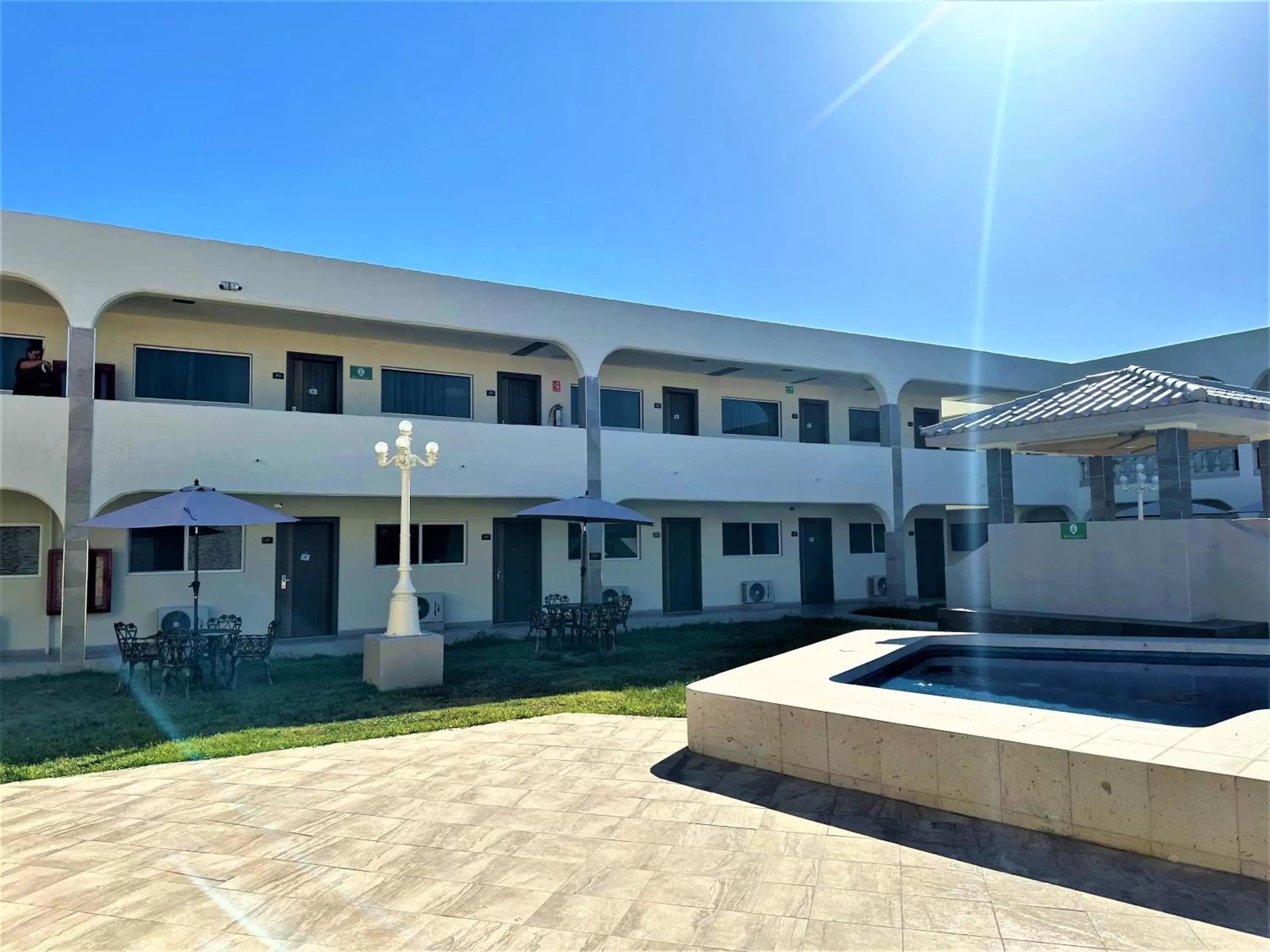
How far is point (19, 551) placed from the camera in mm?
12023

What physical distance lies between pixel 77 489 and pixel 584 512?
272 inches

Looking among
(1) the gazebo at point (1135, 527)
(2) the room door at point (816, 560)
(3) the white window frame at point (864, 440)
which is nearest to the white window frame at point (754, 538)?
(2) the room door at point (816, 560)

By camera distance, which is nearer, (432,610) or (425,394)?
(432,610)

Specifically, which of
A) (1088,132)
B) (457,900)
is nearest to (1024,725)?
(457,900)

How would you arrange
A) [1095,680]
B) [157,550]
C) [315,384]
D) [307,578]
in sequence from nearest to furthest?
[1095,680] → [157,550] → [307,578] → [315,384]

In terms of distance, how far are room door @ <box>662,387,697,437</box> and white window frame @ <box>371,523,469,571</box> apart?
4760 mm

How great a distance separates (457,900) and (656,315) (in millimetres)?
12528

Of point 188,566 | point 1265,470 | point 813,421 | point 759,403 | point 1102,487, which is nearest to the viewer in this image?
point 1265,470

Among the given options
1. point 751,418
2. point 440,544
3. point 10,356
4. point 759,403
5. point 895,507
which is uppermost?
point 759,403

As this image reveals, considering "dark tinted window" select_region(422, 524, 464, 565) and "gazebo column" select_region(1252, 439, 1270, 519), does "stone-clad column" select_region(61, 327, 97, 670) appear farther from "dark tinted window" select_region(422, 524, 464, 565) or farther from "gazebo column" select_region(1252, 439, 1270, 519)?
"gazebo column" select_region(1252, 439, 1270, 519)

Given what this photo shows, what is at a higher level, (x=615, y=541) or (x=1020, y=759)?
(x=615, y=541)

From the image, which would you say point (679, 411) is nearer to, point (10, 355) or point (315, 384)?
point (315, 384)

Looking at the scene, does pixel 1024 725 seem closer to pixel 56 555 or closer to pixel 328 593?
pixel 328 593

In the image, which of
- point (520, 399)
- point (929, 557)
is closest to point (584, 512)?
point (520, 399)
